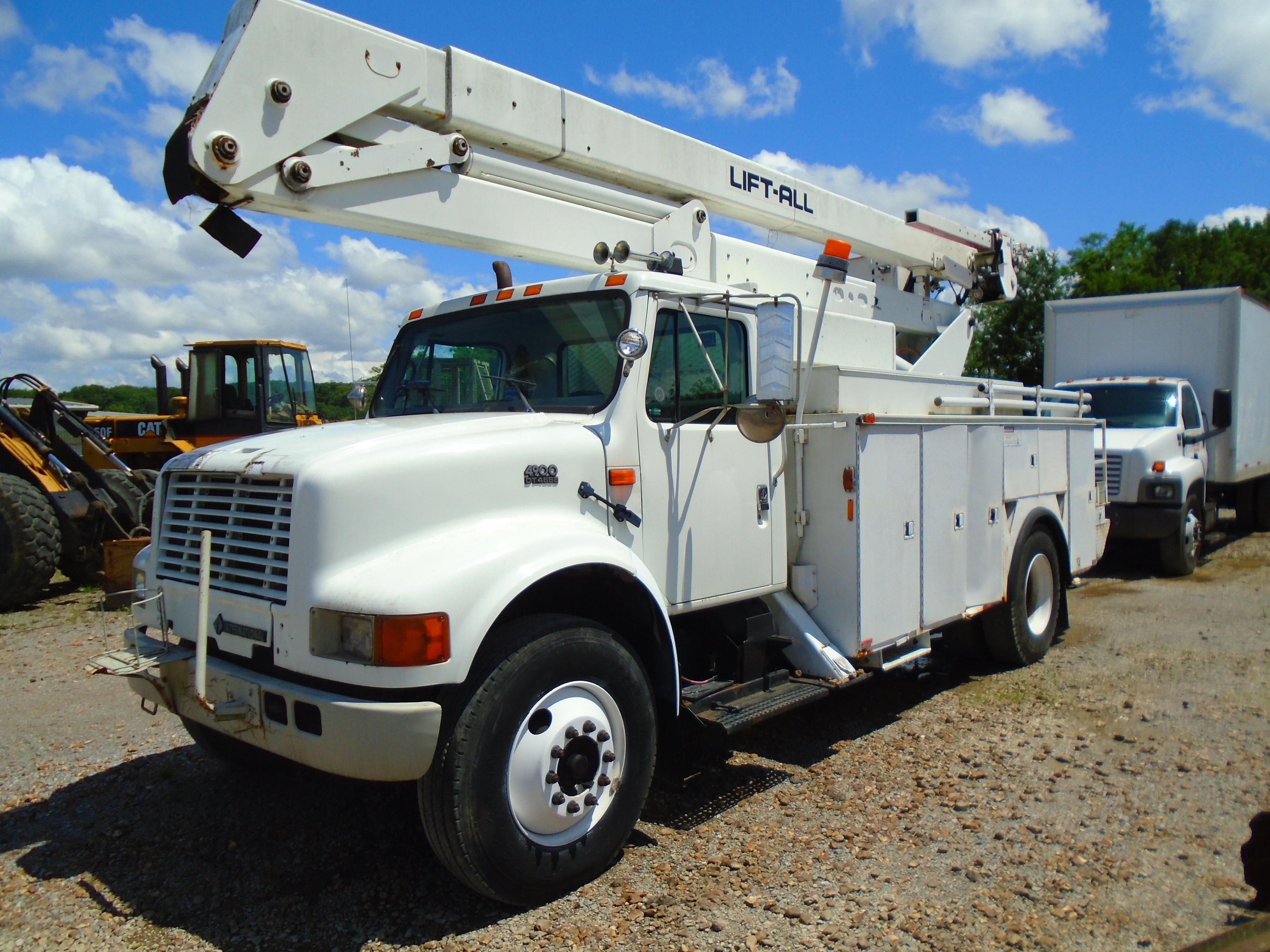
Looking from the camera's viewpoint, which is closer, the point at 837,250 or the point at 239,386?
the point at 837,250

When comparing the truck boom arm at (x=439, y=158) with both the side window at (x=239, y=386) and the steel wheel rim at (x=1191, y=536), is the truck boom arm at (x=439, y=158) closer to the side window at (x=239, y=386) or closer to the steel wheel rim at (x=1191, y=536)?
the steel wheel rim at (x=1191, y=536)

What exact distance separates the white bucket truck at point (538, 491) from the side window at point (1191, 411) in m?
6.68

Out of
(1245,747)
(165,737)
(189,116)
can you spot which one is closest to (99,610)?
(165,737)

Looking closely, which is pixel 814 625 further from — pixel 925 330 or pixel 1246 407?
pixel 1246 407

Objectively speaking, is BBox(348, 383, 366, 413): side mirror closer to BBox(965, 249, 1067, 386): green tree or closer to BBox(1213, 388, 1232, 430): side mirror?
BBox(1213, 388, 1232, 430): side mirror

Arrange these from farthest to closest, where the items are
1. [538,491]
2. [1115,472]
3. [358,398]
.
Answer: [1115,472] < [358,398] < [538,491]

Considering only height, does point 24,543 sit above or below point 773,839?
above

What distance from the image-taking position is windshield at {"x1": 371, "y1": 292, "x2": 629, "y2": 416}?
4027mm

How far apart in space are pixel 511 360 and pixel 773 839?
2437mm

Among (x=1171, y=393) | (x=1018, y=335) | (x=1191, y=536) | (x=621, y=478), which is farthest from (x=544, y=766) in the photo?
(x=1018, y=335)

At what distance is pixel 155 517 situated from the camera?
3.88 m

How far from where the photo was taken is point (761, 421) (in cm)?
376

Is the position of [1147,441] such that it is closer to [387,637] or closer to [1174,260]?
[387,637]

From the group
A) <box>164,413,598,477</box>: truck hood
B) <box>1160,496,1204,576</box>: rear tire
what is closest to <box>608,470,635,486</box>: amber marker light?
<box>164,413,598,477</box>: truck hood
